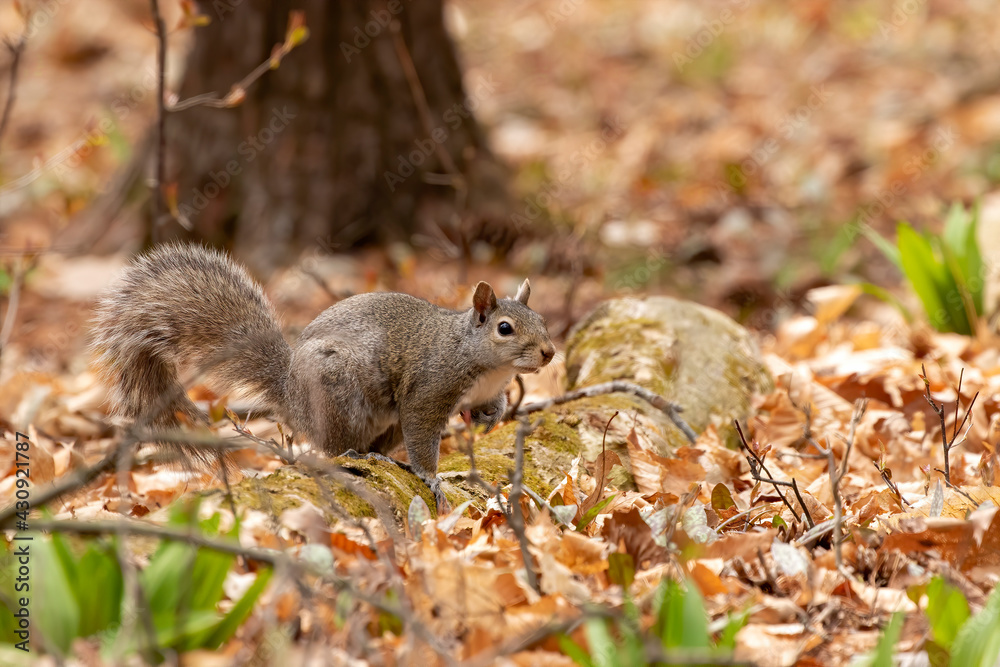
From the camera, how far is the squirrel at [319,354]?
283cm

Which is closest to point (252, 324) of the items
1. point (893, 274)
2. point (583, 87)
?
point (893, 274)

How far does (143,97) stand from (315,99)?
4722 millimetres

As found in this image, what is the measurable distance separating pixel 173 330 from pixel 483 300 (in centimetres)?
99

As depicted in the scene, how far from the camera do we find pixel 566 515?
2299mm

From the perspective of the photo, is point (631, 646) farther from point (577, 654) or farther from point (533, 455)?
point (533, 455)

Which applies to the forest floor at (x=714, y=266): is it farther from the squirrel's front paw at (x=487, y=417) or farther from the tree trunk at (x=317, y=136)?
the squirrel's front paw at (x=487, y=417)

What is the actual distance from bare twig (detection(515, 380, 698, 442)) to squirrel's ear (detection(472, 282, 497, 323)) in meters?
0.40

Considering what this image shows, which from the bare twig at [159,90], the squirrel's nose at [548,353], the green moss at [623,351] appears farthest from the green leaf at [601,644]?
the bare twig at [159,90]

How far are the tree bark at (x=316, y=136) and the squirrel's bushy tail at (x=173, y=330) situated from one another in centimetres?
248

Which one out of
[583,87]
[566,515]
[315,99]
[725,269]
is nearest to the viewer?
[566,515]

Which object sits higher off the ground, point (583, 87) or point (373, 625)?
point (583, 87)

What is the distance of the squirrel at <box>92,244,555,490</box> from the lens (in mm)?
2830

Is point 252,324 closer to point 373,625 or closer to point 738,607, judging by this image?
point 373,625

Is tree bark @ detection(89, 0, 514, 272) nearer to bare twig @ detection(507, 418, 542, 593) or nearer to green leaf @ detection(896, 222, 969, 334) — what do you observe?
green leaf @ detection(896, 222, 969, 334)
